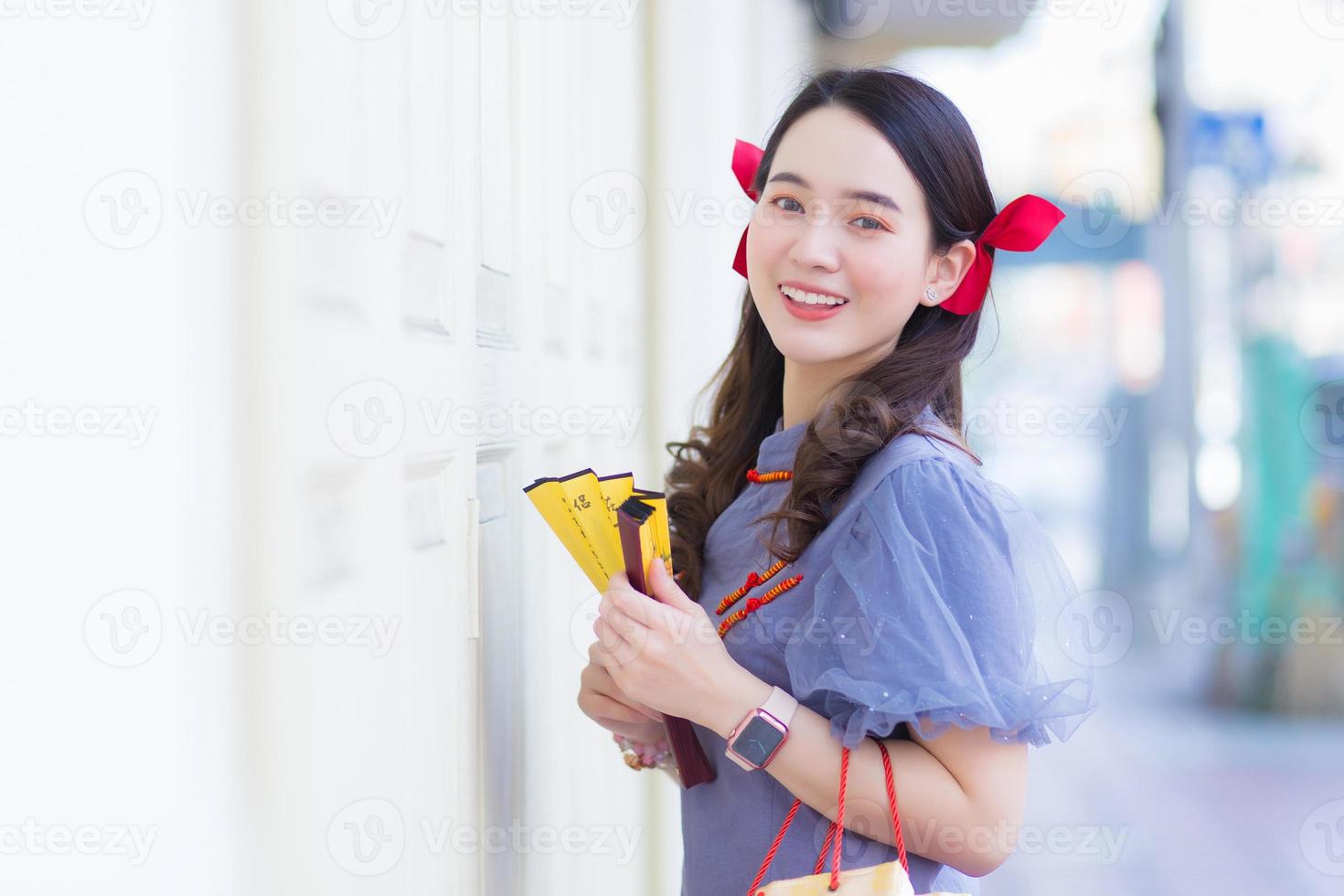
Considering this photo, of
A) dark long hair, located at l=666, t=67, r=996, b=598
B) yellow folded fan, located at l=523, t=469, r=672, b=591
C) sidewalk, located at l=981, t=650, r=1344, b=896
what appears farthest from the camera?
sidewalk, located at l=981, t=650, r=1344, b=896

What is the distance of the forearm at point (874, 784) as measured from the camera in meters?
1.01

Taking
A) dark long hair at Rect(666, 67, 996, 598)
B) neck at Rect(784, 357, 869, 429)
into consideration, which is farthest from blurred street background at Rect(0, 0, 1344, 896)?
neck at Rect(784, 357, 869, 429)

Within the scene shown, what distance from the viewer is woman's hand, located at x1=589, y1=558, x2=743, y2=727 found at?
1025 mm

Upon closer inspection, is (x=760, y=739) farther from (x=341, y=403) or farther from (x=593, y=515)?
(x=341, y=403)

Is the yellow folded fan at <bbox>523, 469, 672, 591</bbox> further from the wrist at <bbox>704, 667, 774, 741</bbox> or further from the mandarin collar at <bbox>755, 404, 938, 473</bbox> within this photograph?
the mandarin collar at <bbox>755, 404, 938, 473</bbox>

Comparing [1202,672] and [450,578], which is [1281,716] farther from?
[450,578]

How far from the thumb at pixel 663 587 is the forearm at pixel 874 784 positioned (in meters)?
0.09

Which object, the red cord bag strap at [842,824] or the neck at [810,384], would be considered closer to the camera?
the red cord bag strap at [842,824]

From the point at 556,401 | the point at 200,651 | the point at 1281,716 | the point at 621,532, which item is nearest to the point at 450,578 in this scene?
the point at 621,532

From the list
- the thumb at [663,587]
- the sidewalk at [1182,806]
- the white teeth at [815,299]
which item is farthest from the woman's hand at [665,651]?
the sidewalk at [1182,806]

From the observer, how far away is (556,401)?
1.68 meters

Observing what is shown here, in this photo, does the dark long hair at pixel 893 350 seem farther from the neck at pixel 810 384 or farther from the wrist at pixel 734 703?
the wrist at pixel 734 703

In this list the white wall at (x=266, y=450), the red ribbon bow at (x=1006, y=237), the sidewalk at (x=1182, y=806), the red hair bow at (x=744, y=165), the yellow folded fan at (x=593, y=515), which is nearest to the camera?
the white wall at (x=266, y=450)

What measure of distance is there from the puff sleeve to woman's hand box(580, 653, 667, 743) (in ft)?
0.76
